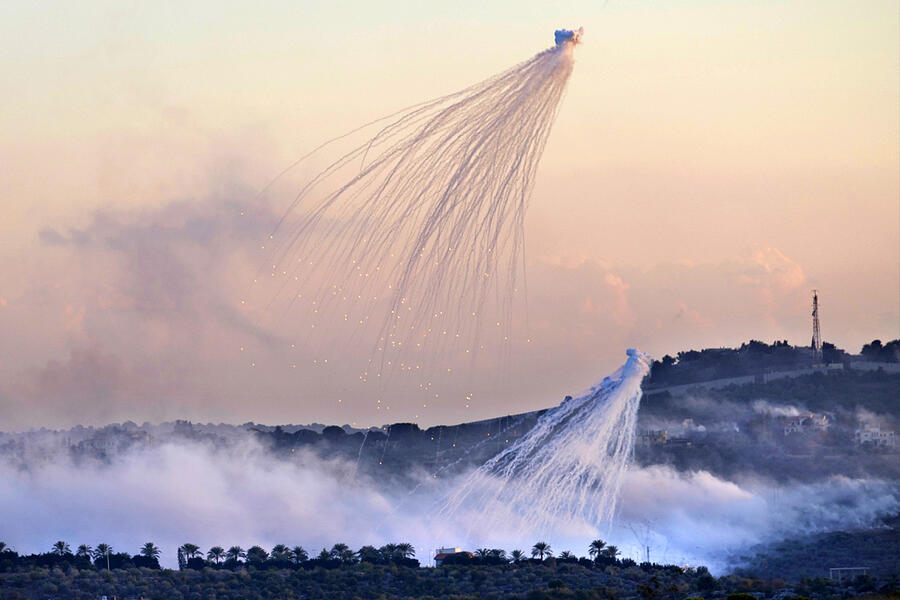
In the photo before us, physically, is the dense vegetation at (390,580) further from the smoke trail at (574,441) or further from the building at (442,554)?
the smoke trail at (574,441)

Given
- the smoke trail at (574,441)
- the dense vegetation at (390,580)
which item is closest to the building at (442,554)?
the dense vegetation at (390,580)

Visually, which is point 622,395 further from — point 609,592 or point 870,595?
point 609,592

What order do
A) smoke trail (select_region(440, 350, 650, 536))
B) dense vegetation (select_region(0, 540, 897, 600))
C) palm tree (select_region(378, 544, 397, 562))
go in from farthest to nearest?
palm tree (select_region(378, 544, 397, 562)) → dense vegetation (select_region(0, 540, 897, 600)) → smoke trail (select_region(440, 350, 650, 536))

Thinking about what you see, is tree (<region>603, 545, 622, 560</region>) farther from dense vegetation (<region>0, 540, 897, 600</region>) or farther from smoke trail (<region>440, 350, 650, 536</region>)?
smoke trail (<region>440, 350, 650, 536</region>)

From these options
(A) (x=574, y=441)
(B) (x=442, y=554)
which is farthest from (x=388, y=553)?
(A) (x=574, y=441)

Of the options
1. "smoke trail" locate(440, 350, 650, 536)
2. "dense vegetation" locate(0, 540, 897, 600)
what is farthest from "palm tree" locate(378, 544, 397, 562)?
"smoke trail" locate(440, 350, 650, 536)

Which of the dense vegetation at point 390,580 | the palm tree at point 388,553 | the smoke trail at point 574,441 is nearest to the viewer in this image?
the smoke trail at point 574,441

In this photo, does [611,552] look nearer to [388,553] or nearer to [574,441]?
[388,553]

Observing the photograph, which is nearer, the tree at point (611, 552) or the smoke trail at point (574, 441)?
the smoke trail at point (574, 441)

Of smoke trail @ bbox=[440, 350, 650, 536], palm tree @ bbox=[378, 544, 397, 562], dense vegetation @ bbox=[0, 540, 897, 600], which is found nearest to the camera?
smoke trail @ bbox=[440, 350, 650, 536]

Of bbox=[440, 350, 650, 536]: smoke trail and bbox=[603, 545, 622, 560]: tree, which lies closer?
A: bbox=[440, 350, 650, 536]: smoke trail

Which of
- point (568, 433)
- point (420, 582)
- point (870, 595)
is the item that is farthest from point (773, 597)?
point (568, 433)
